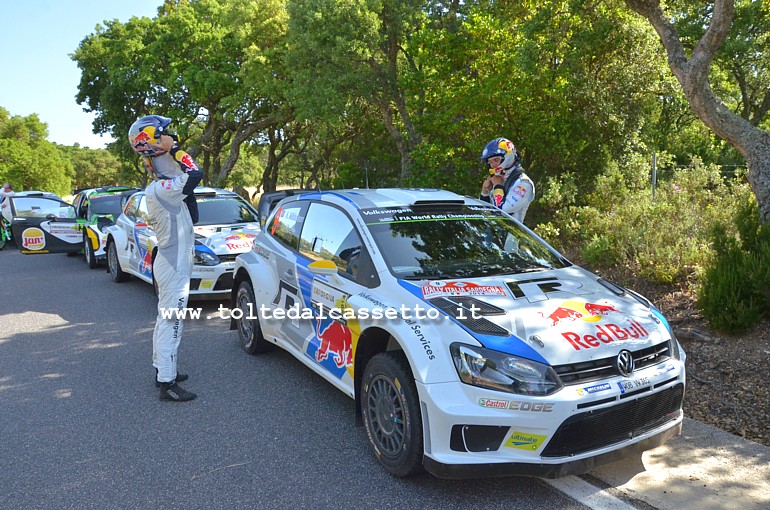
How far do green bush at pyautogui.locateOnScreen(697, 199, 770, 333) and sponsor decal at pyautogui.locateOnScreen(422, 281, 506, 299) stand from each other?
9.68 ft

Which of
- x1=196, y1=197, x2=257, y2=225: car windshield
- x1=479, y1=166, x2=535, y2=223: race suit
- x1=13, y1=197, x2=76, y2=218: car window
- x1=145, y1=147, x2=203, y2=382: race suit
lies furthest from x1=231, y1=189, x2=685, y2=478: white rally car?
x1=13, y1=197, x2=76, y2=218: car window

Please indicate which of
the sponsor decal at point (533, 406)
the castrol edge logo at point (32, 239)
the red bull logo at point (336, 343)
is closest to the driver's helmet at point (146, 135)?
the red bull logo at point (336, 343)

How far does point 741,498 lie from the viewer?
11.1 feet

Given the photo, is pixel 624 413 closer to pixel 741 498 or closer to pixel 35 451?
pixel 741 498

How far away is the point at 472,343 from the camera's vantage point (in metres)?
3.37

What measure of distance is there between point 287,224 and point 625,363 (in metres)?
3.47

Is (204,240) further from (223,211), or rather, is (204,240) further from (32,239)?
(32,239)

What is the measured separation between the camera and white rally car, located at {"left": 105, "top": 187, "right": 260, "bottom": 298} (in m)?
8.33

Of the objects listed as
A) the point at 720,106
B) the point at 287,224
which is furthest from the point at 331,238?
the point at 720,106

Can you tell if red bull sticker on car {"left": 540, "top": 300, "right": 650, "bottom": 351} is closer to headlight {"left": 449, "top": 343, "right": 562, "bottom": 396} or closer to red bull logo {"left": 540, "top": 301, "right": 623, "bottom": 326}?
red bull logo {"left": 540, "top": 301, "right": 623, "bottom": 326}

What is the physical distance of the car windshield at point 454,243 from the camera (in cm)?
432

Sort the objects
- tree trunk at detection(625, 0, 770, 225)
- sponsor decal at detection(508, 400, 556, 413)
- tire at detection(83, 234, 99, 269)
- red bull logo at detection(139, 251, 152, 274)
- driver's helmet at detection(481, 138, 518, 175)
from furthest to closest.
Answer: tire at detection(83, 234, 99, 269), red bull logo at detection(139, 251, 152, 274), driver's helmet at detection(481, 138, 518, 175), tree trunk at detection(625, 0, 770, 225), sponsor decal at detection(508, 400, 556, 413)

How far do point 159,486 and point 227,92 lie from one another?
26704 millimetres

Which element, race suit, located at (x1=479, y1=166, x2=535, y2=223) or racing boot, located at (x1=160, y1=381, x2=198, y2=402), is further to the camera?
race suit, located at (x1=479, y1=166, x2=535, y2=223)
